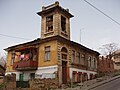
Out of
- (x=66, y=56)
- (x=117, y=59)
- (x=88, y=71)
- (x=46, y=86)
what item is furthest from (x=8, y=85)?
(x=117, y=59)

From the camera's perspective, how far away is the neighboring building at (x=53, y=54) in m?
26.9

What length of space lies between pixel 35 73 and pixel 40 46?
13.6 ft

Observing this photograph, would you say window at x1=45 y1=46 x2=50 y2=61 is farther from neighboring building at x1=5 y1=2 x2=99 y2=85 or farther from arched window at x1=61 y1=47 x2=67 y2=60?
arched window at x1=61 y1=47 x2=67 y2=60

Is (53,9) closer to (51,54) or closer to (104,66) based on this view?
(51,54)

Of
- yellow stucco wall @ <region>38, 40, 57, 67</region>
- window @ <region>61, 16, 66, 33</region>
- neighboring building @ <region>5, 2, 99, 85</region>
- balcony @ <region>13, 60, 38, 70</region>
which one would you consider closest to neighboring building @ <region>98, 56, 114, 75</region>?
neighboring building @ <region>5, 2, 99, 85</region>

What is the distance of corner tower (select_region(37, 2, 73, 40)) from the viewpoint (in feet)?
93.5

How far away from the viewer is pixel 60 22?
94.7 ft

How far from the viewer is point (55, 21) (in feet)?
93.6

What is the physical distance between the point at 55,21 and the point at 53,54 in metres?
5.10

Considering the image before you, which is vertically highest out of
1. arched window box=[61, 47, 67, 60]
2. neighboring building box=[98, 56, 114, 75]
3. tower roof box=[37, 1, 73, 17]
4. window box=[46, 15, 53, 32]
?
tower roof box=[37, 1, 73, 17]

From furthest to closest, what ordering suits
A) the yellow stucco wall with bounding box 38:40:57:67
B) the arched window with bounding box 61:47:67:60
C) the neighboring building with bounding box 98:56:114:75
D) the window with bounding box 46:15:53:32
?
the neighboring building with bounding box 98:56:114:75, the window with bounding box 46:15:53:32, the arched window with bounding box 61:47:67:60, the yellow stucco wall with bounding box 38:40:57:67

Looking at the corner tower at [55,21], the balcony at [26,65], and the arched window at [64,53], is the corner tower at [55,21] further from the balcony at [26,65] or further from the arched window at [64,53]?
the balcony at [26,65]

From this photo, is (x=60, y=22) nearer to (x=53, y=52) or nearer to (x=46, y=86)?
A: (x=53, y=52)

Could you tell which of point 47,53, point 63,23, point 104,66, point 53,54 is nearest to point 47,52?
point 47,53
